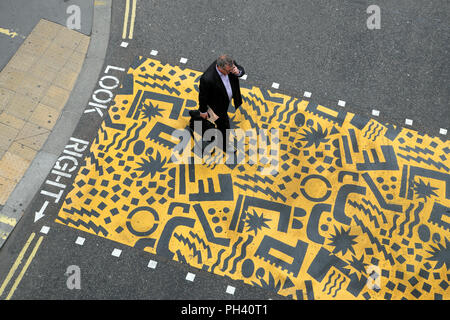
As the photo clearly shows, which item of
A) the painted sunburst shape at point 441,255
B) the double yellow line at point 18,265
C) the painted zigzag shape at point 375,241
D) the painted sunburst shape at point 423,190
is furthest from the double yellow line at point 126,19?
the painted sunburst shape at point 441,255

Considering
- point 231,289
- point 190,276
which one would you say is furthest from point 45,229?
point 231,289

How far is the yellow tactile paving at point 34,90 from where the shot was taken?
6.49m

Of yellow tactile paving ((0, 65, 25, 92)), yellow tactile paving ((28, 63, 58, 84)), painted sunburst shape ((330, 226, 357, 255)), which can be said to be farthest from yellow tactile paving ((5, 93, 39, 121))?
painted sunburst shape ((330, 226, 357, 255))

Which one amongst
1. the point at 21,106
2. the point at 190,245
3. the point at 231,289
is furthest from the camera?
the point at 21,106

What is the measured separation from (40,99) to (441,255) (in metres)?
7.11

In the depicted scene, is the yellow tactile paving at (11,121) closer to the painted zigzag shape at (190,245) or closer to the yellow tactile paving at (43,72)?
the yellow tactile paving at (43,72)

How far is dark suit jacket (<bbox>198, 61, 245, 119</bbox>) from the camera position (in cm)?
536

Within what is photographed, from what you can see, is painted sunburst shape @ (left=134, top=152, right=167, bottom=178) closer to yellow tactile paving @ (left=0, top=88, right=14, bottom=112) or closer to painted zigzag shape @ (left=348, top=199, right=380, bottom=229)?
yellow tactile paving @ (left=0, top=88, right=14, bottom=112)

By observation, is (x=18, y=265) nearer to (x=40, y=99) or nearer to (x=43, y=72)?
(x=40, y=99)
